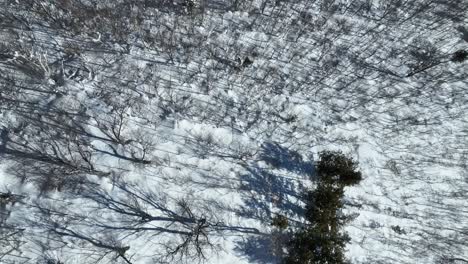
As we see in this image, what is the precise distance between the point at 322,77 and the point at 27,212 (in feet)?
28.0

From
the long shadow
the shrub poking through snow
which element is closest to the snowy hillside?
the long shadow

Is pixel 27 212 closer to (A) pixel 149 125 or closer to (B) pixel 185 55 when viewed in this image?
(A) pixel 149 125

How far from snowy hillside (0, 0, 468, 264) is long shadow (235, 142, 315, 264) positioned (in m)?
0.04

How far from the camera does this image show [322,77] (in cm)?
1023

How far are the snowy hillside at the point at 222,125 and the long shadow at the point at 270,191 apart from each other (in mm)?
35

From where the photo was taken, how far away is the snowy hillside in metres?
9.25

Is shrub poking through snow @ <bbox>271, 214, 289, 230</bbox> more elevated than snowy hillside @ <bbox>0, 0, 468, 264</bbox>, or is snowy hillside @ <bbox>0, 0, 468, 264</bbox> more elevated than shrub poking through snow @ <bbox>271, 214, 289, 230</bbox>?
snowy hillside @ <bbox>0, 0, 468, 264</bbox>

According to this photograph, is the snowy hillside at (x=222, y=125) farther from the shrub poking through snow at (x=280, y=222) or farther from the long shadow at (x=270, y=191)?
the shrub poking through snow at (x=280, y=222)

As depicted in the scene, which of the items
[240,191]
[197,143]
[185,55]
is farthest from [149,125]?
[240,191]

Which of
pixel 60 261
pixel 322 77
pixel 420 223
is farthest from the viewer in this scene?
pixel 322 77

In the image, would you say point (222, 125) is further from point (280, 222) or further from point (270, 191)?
point (280, 222)

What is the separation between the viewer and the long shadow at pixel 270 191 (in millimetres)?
9312

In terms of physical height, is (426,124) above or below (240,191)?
above

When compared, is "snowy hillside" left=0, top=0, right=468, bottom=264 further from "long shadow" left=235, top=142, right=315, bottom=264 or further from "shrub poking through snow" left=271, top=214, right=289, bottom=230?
"shrub poking through snow" left=271, top=214, right=289, bottom=230
